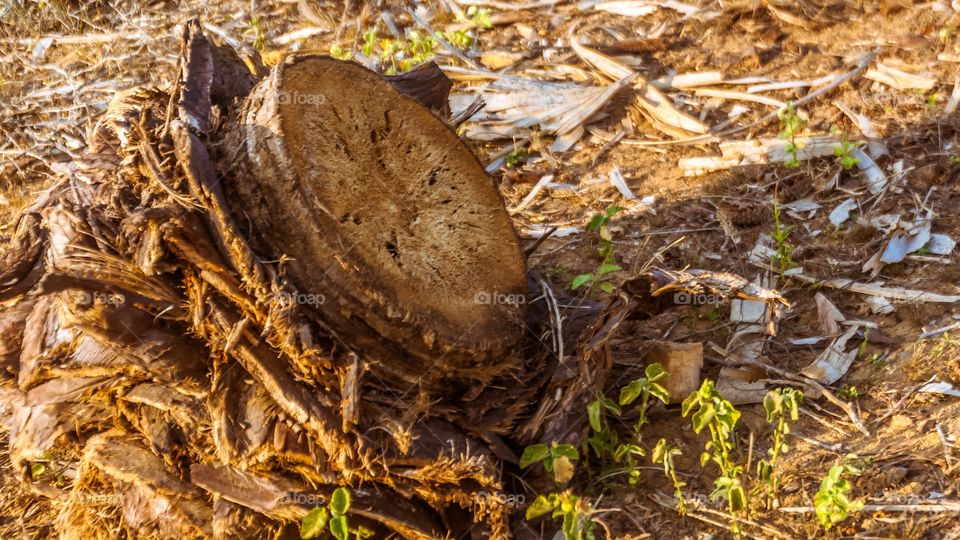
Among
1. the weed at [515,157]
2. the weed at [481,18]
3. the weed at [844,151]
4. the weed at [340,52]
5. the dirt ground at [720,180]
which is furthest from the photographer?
the weed at [481,18]

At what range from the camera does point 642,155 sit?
4668 millimetres

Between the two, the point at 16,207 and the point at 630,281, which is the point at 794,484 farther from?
the point at 16,207

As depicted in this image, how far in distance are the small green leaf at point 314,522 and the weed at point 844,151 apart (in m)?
2.89

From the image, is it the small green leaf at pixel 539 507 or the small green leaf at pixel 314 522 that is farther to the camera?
the small green leaf at pixel 539 507

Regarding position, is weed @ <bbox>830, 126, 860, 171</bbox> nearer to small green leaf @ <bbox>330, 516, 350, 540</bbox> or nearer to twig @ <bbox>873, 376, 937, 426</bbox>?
twig @ <bbox>873, 376, 937, 426</bbox>

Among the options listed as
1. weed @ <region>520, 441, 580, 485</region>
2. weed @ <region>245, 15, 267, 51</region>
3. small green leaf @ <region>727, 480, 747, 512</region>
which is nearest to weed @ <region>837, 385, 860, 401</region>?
small green leaf @ <region>727, 480, 747, 512</region>

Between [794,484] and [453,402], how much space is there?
3.51ft

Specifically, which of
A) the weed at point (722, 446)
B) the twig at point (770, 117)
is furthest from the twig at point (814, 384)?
the twig at point (770, 117)

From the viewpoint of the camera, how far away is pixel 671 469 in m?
2.66

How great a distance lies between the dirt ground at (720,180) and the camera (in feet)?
9.23

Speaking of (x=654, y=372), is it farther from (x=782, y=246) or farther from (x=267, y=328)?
(x=267, y=328)

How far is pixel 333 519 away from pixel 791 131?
2.84m

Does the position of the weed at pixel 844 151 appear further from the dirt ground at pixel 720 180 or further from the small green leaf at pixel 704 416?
the small green leaf at pixel 704 416

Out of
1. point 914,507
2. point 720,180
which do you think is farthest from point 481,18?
point 914,507
